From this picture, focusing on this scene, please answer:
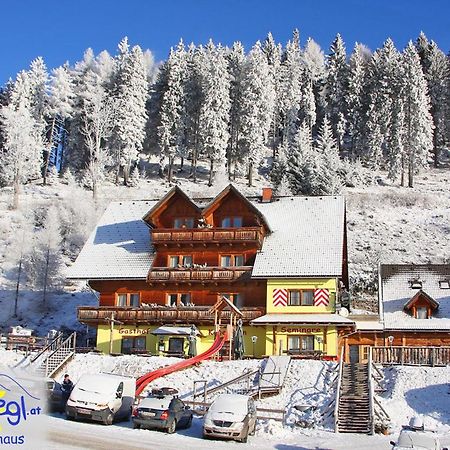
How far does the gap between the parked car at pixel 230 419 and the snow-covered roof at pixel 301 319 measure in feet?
53.0

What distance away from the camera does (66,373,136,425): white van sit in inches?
995

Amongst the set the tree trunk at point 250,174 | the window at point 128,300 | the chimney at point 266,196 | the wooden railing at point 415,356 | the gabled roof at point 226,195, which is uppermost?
the tree trunk at point 250,174

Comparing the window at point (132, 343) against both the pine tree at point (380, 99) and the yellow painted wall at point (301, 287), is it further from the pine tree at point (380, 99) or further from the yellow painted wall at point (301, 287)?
the pine tree at point (380, 99)

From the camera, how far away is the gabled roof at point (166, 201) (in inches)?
1864

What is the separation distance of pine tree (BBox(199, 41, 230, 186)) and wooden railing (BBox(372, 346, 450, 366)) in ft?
177

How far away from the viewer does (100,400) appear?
25531 millimetres

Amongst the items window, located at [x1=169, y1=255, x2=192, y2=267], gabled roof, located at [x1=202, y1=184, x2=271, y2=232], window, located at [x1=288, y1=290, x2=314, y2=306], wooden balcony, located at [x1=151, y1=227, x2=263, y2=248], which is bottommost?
window, located at [x1=288, y1=290, x2=314, y2=306]

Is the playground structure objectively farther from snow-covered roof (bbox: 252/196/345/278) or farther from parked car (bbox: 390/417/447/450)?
parked car (bbox: 390/417/447/450)

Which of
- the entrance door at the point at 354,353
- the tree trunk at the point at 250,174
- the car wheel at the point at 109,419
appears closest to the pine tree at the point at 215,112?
the tree trunk at the point at 250,174

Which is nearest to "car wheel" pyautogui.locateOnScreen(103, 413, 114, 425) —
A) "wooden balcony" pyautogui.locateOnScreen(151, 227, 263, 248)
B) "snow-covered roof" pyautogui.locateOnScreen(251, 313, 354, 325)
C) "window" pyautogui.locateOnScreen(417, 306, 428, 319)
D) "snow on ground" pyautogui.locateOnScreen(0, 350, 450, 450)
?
"snow on ground" pyautogui.locateOnScreen(0, 350, 450, 450)

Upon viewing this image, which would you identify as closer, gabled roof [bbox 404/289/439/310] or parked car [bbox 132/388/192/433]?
parked car [bbox 132/388/192/433]

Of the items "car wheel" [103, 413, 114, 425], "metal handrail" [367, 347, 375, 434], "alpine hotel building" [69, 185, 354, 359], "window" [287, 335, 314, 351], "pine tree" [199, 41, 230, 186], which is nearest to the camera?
"car wheel" [103, 413, 114, 425]

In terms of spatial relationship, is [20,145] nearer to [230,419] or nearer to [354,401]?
[354,401]

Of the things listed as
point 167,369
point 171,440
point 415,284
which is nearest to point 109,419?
point 171,440
